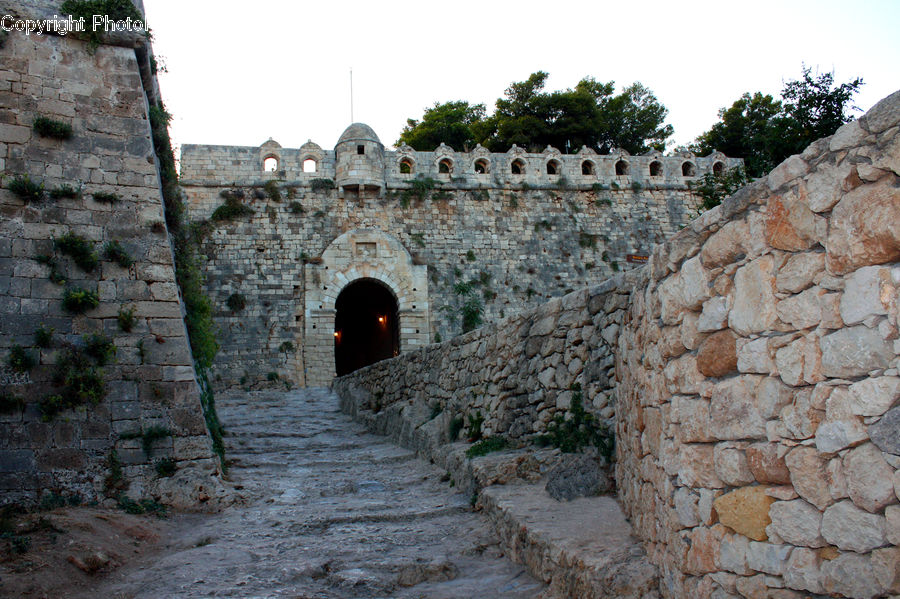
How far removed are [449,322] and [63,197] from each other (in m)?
11.8

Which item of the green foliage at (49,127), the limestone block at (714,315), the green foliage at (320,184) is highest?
the green foliage at (320,184)

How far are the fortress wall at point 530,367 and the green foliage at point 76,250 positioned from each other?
4.25 metres

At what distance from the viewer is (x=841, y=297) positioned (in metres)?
2.24

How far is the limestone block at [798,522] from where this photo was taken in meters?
2.31

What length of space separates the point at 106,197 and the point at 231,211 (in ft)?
35.1

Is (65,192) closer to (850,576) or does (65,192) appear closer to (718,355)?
(718,355)

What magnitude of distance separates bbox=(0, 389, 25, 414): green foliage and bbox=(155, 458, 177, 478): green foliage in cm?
143

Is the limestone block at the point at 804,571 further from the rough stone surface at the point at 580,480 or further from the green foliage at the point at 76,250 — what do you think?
the green foliage at the point at 76,250

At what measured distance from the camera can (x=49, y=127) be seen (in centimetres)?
786

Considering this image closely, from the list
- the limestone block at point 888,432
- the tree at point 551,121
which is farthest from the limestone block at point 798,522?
the tree at point 551,121

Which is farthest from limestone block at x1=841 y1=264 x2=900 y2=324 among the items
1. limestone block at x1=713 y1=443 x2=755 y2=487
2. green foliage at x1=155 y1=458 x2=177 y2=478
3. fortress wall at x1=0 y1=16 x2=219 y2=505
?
green foliage at x1=155 y1=458 x2=177 y2=478

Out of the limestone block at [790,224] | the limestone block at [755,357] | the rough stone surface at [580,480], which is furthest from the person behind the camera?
the rough stone surface at [580,480]

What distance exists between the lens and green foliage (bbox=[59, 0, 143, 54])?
8.43 meters

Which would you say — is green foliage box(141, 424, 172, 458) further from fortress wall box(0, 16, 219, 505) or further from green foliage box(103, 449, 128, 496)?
green foliage box(103, 449, 128, 496)
